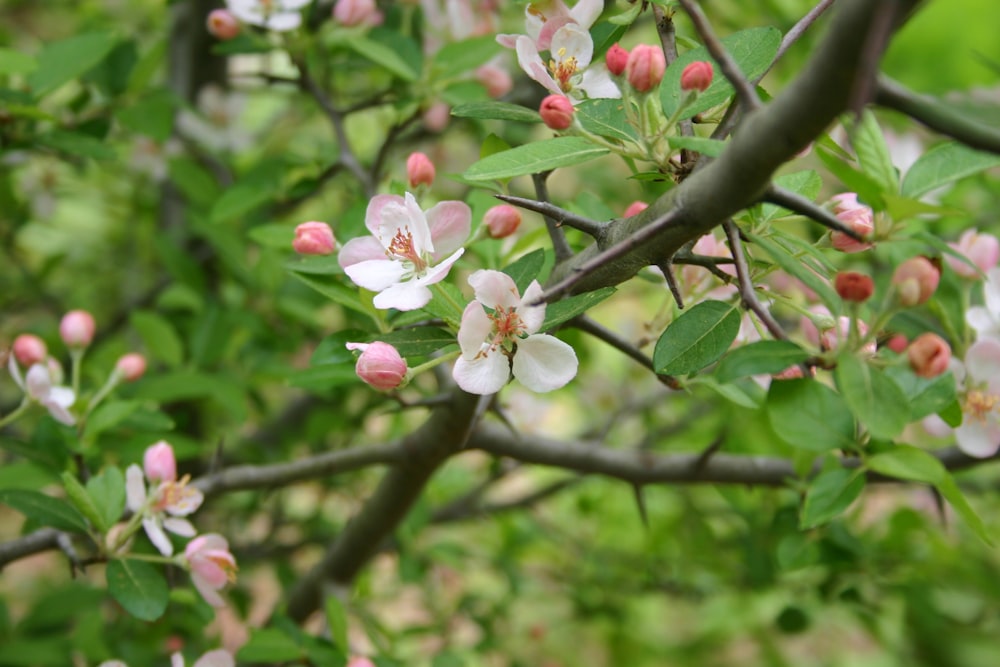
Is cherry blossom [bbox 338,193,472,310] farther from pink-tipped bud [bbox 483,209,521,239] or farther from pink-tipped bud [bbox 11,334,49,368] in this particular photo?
pink-tipped bud [bbox 11,334,49,368]

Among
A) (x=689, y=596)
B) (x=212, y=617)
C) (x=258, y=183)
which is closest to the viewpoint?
(x=212, y=617)

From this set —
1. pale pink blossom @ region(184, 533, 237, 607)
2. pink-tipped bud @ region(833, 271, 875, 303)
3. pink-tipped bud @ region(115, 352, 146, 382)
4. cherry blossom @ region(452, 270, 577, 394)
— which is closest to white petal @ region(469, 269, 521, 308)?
cherry blossom @ region(452, 270, 577, 394)

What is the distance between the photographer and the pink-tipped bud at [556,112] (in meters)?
0.59

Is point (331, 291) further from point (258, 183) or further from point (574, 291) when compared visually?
point (258, 183)

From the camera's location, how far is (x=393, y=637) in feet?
3.71

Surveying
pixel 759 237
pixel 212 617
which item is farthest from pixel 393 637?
pixel 759 237

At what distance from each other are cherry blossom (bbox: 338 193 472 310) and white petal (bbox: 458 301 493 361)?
41 millimetres

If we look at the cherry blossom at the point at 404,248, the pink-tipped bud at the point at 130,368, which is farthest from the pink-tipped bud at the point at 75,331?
the cherry blossom at the point at 404,248

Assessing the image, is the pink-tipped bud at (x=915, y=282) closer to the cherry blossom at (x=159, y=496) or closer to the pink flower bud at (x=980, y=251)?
the pink flower bud at (x=980, y=251)

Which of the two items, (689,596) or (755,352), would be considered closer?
(755,352)

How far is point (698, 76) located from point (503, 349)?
22 cm

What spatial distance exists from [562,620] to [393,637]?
0.83 m

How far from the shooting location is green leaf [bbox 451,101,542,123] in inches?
25.1

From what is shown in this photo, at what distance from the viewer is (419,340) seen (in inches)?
25.7
